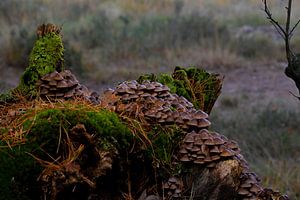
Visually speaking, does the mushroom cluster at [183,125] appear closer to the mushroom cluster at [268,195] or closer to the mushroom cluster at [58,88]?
the mushroom cluster at [268,195]

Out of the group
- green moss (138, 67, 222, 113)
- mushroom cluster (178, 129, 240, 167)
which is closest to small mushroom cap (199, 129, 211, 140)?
mushroom cluster (178, 129, 240, 167)

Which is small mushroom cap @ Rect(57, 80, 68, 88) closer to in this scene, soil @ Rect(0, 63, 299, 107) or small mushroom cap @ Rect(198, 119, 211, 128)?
small mushroom cap @ Rect(198, 119, 211, 128)

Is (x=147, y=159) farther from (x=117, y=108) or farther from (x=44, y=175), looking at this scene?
(x=44, y=175)

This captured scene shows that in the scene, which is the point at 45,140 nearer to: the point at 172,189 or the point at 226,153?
the point at 172,189

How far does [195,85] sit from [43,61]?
0.83 m

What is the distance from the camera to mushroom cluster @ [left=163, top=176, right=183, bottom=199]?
250 centimetres

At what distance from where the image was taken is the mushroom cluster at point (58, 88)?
281 centimetres

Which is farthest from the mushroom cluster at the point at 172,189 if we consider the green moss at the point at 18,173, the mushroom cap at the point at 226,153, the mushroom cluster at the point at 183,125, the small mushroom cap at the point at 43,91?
the small mushroom cap at the point at 43,91

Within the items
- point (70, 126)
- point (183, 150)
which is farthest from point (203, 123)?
point (70, 126)

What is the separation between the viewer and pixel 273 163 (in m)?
6.93

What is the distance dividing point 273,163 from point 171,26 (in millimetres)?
9090

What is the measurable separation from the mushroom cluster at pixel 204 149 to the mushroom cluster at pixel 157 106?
8cm

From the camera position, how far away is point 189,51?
1397 cm

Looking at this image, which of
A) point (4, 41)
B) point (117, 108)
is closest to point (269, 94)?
point (4, 41)
